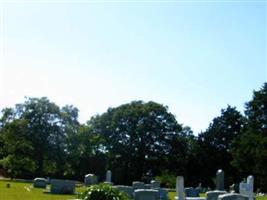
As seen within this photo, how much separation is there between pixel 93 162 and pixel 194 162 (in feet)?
45.4

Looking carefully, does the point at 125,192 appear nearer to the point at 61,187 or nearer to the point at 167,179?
the point at 61,187

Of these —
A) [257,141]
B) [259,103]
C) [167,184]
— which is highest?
[259,103]

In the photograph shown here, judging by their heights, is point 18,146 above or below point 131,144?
below

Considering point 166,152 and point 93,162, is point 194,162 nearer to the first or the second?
point 166,152

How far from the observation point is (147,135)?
74938 millimetres

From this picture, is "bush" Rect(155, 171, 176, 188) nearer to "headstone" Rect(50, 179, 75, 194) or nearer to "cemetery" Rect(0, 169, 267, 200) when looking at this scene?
"cemetery" Rect(0, 169, 267, 200)

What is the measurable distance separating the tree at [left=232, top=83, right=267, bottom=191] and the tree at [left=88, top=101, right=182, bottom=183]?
12.5 meters

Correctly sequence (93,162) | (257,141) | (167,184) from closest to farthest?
1. (257,141)
2. (167,184)
3. (93,162)

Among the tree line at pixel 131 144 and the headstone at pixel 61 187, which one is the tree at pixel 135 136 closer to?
the tree line at pixel 131 144

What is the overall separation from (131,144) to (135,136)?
1.30m

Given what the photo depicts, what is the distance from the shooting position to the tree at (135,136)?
7319 cm

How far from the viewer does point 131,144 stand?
7431cm

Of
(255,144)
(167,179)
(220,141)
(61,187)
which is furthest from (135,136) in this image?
Answer: (61,187)

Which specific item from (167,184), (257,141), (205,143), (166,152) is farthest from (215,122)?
(257,141)
